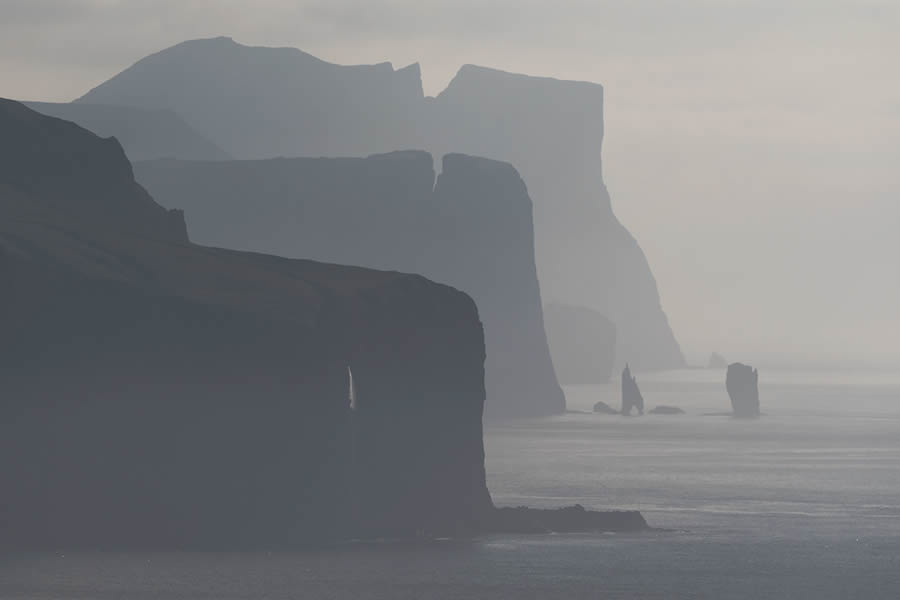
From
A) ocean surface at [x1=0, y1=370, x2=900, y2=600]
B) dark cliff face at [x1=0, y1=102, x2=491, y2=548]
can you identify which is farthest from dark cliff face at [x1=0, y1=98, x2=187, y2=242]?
ocean surface at [x1=0, y1=370, x2=900, y2=600]

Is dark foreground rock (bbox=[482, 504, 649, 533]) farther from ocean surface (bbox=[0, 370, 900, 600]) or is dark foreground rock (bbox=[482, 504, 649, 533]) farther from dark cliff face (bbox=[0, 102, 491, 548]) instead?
dark cliff face (bbox=[0, 102, 491, 548])

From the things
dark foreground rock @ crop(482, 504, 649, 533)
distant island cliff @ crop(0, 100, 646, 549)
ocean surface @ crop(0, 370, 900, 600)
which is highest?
distant island cliff @ crop(0, 100, 646, 549)

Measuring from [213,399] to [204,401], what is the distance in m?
0.54

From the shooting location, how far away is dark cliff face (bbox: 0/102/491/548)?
115 metres

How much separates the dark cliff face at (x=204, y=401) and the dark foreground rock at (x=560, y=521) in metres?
4.02

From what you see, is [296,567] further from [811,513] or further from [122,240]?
[811,513]

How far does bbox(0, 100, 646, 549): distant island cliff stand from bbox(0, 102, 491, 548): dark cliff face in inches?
3.7

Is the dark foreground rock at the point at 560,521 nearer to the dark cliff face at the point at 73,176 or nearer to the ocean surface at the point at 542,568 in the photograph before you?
the ocean surface at the point at 542,568

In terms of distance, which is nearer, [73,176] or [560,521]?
[560,521]

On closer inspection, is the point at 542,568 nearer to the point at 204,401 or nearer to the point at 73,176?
the point at 204,401

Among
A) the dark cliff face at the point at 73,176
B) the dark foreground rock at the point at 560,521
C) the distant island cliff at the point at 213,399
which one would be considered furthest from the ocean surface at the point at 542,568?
the dark cliff face at the point at 73,176

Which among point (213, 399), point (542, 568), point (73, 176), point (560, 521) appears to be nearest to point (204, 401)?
point (213, 399)

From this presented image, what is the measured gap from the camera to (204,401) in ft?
391

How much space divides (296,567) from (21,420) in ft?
60.5
